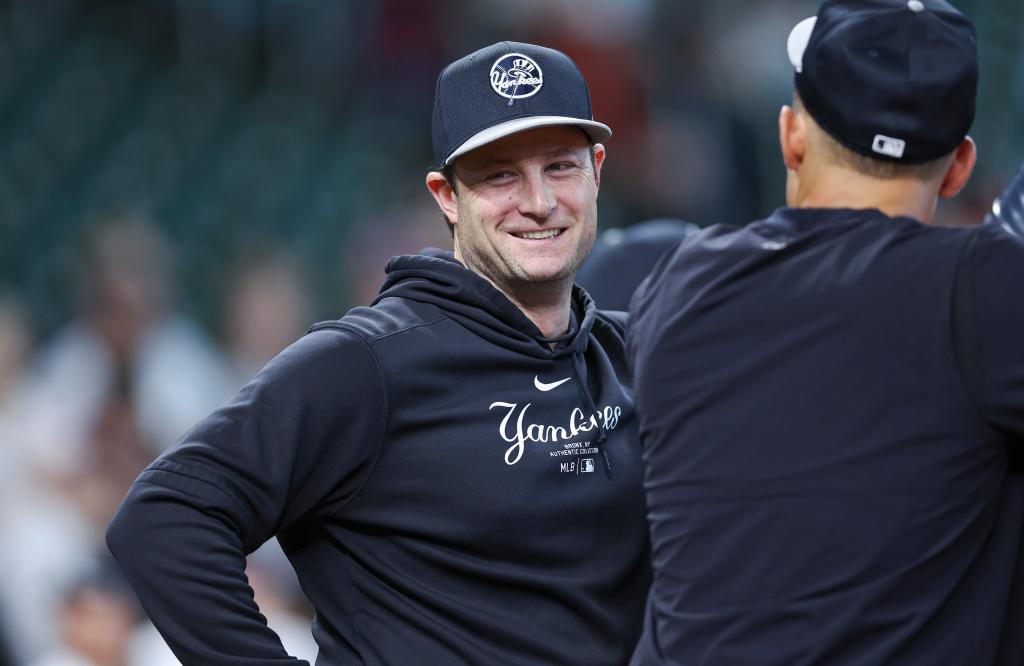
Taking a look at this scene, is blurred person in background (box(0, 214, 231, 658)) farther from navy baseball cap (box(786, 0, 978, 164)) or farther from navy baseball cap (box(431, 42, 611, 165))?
navy baseball cap (box(786, 0, 978, 164))

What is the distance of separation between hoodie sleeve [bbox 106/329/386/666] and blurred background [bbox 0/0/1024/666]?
2.67 metres

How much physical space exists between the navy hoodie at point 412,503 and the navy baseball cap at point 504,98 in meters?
0.27

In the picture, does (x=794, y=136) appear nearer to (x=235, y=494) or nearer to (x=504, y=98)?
(x=504, y=98)

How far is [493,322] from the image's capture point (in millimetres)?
3057

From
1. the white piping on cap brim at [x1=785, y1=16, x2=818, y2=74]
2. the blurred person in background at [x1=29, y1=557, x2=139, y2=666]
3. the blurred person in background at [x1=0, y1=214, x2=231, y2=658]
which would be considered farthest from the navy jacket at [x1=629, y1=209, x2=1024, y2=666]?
the blurred person in background at [x1=0, y1=214, x2=231, y2=658]

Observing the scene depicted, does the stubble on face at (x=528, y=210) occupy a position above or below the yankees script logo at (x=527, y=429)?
above

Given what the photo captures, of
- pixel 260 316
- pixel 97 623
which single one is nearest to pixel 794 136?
pixel 97 623

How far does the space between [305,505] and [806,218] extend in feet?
3.57

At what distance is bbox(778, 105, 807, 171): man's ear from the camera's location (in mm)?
2439

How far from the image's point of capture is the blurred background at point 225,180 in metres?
6.55

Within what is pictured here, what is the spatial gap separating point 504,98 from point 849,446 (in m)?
1.13

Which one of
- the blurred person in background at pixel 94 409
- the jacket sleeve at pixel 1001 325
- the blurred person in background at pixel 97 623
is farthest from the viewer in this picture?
the blurred person in background at pixel 94 409

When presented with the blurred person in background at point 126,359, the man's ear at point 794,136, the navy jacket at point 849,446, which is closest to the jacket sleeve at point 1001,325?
the navy jacket at point 849,446

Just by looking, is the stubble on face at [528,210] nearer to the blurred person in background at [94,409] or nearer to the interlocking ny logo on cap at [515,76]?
the interlocking ny logo on cap at [515,76]
